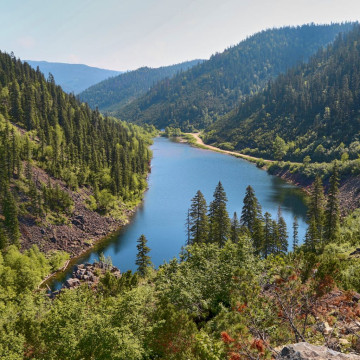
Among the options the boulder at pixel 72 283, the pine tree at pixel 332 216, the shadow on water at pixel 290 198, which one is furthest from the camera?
the shadow on water at pixel 290 198

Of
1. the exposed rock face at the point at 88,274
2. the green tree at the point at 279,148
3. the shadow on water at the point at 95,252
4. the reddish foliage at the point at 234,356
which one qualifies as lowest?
the shadow on water at the point at 95,252

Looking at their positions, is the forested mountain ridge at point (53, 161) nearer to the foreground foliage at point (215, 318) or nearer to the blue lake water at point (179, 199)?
the blue lake water at point (179, 199)

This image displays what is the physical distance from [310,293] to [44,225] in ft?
228

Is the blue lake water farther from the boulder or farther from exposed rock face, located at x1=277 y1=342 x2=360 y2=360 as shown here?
exposed rock face, located at x1=277 y1=342 x2=360 y2=360

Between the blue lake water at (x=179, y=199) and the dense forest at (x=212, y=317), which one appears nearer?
the dense forest at (x=212, y=317)

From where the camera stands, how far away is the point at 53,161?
9356 cm

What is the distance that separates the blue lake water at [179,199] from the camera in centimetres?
7392

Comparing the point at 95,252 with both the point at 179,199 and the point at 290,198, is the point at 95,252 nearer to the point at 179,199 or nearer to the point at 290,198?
the point at 179,199

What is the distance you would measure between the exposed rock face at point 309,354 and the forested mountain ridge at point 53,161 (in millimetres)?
62731

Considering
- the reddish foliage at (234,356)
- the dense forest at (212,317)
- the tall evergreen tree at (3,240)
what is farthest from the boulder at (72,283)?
the reddish foliage at (234,356)

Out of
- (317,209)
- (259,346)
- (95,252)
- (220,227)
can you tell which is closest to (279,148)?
(317,209)

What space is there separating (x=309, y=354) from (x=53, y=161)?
9385cm

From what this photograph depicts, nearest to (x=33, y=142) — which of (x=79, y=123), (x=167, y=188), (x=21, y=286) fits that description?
(x=79, y=123)

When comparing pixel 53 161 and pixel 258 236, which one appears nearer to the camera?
pixel 258 236
